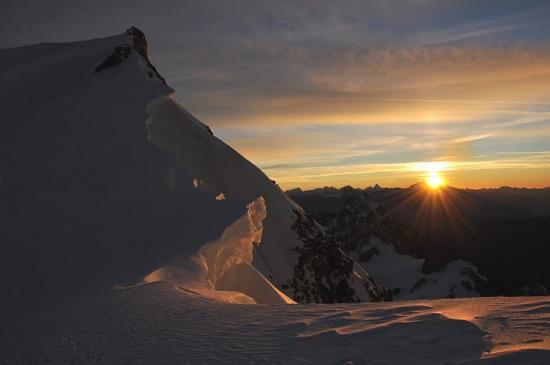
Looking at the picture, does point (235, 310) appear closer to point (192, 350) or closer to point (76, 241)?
point (192, 350)

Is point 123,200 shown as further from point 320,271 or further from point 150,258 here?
point 320,271

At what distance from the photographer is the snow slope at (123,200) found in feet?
38.5

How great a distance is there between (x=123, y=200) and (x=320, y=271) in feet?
50.0

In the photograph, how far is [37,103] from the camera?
Result: 23.3 meters

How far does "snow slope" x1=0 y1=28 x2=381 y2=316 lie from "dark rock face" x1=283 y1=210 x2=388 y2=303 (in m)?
0.10

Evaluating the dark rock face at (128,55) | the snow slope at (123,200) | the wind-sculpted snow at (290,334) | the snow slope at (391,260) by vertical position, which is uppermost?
the dark rock face at (128,55)

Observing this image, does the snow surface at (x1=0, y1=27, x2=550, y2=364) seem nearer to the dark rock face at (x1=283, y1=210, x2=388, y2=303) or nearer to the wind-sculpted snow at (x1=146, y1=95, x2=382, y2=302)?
the wind-sculpted snow at (x1=146, y1=95, x2=382, y2=302)

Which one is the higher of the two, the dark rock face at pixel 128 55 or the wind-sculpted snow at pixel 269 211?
the dark rock face at pixel 128 55

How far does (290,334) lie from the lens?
6102 millimetres

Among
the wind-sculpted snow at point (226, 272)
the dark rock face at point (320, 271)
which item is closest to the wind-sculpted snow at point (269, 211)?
the dark rock face at point (320, 271)

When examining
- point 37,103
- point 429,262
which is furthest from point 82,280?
point 429,262

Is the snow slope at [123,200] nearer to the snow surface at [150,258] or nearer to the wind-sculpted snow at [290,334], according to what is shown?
the snow surface at [150,258]

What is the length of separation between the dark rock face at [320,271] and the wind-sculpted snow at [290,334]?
56.9 feet

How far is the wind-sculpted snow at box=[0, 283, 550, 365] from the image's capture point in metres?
5.04
